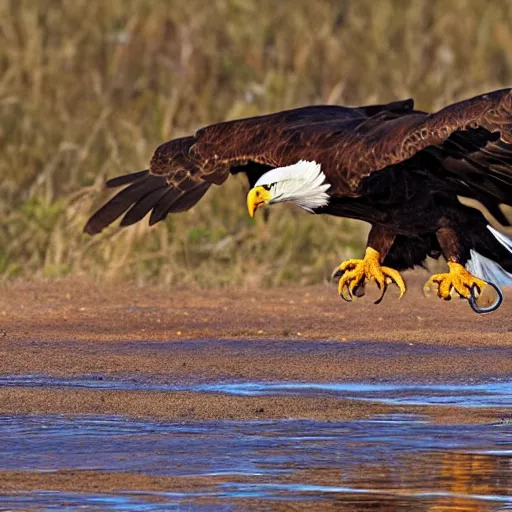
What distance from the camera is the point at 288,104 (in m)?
13.1

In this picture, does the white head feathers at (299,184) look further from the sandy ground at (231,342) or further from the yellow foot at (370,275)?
the sandy ground at (231,342)

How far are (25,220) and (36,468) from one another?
631 cm

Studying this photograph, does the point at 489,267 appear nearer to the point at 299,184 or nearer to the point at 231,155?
the point at 299,184

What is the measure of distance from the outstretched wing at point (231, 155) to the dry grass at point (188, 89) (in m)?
2.34

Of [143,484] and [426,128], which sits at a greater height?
[426,128]

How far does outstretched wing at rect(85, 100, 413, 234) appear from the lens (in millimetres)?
7902

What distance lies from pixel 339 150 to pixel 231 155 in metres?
0.60

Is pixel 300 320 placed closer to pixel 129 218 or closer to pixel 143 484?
pixel 129 218

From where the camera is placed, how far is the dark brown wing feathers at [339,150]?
23.5ft

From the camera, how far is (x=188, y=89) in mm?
14148

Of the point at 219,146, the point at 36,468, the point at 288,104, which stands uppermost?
the point at 288,104

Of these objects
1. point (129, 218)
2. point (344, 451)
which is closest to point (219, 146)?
point (129, 218)

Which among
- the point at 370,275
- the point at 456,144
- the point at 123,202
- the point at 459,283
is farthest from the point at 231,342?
the point at 456,144

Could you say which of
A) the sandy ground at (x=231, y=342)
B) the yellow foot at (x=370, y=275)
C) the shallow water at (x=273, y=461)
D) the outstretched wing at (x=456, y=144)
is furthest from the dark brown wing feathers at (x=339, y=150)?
the shallow water at (x=273, y=461)
